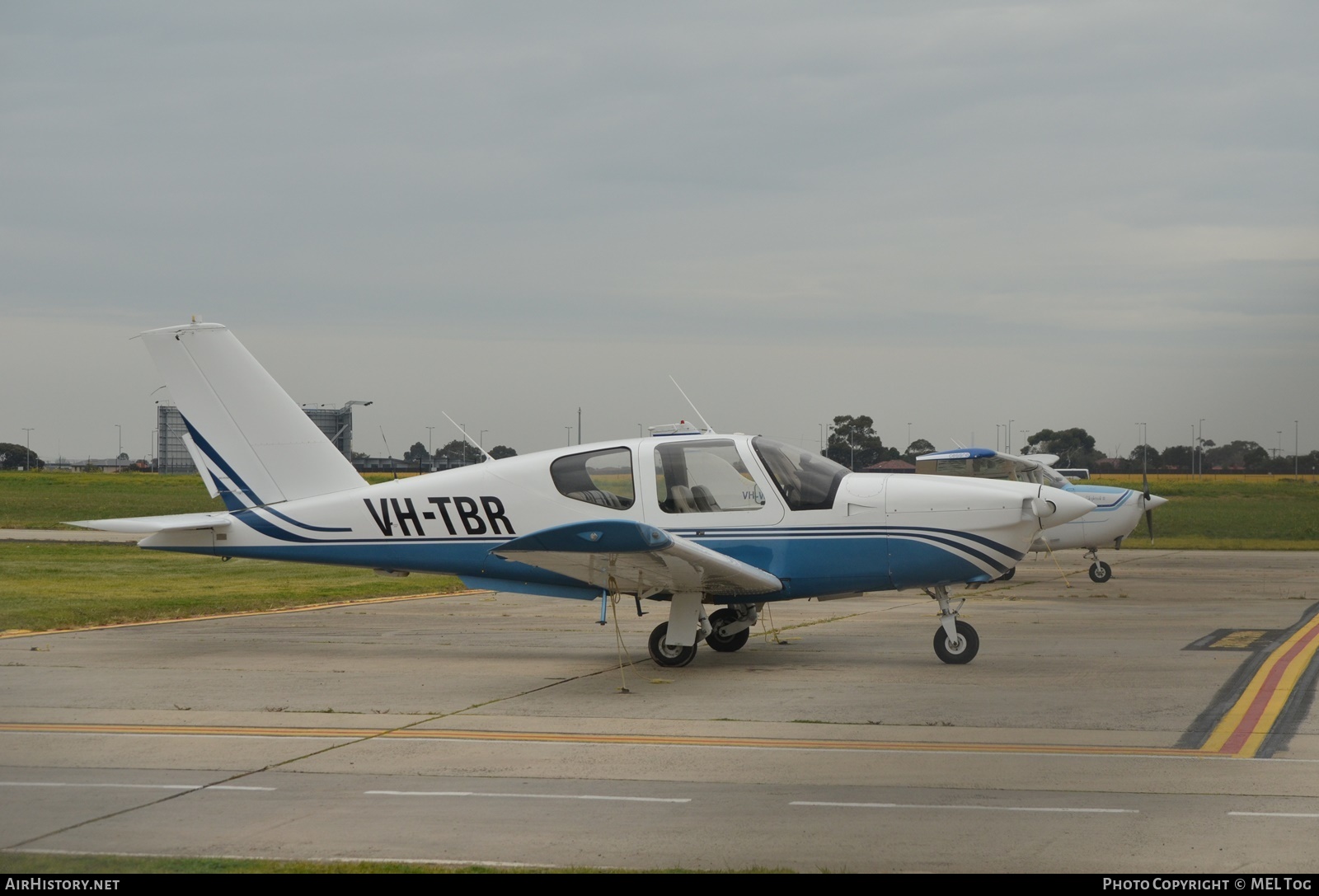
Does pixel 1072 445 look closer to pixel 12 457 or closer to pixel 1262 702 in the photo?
pixel 1262 702

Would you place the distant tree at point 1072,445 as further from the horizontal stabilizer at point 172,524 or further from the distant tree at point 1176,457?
the horizontal stabilizer at point 172,524

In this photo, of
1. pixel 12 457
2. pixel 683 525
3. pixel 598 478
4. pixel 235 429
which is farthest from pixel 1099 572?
pixel 12 457

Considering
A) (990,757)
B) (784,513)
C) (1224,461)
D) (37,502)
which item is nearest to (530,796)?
(990,757)

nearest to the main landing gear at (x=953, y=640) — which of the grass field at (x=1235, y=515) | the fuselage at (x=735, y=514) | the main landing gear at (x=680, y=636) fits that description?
the fuselage at (x=735, y=514)

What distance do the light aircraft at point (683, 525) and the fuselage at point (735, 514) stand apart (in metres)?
0.02

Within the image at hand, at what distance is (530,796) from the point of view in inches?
268

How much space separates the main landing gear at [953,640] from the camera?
39.1 feet

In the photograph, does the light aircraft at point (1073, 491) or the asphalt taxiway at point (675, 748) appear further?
the light aircraft at point (1073, 491)

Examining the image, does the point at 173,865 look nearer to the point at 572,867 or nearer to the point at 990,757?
the point at 572,867

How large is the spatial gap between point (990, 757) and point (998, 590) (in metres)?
14.9

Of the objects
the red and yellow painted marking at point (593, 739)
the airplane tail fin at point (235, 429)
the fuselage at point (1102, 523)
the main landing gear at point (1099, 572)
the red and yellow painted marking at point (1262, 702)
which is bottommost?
the main landing gear at point (1099, 572)

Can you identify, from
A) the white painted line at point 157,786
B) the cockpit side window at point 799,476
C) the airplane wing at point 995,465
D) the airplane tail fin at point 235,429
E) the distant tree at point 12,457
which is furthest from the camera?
the distant tree at point 12,457

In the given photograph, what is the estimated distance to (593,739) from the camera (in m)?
Answer: 8.52

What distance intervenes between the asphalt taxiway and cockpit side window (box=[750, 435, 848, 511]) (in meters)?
1.63
